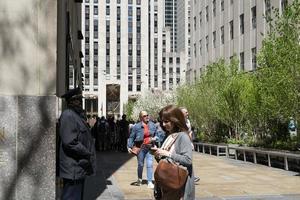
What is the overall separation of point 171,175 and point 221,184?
27.5ft

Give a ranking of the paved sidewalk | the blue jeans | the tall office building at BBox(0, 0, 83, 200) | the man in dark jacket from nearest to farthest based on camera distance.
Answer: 1. the man in dark jacket
2. the tall office building at BBox(0, 0, 83, 200)
3. the paved sidewalk
4. the blue jeans

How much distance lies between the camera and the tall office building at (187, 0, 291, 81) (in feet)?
136

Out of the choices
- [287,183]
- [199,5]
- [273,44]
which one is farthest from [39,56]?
[199,5]

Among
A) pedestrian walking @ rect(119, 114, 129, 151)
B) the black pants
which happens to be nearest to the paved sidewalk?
the black pants

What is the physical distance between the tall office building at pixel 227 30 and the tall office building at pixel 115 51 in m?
78.5

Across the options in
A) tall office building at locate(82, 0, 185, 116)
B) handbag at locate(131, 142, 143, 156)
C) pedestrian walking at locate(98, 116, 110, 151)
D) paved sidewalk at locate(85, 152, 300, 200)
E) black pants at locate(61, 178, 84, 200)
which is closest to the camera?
black pants at locate(61, 178, 84, 200)

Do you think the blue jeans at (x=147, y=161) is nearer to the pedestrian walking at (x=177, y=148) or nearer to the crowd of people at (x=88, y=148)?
the crowd of people at (x=88, y=148)

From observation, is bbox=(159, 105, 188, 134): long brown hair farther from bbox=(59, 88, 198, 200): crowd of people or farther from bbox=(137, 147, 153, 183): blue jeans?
bbox=(137, 147, 153, 183): blue jeans

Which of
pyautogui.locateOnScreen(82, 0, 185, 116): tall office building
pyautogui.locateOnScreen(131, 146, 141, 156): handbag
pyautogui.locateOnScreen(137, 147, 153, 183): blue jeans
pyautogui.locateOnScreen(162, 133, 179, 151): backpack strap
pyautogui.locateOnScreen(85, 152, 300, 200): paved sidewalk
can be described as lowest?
pyautogui.locateOnScreen(85, 152, 300, 200): paved sidewalk

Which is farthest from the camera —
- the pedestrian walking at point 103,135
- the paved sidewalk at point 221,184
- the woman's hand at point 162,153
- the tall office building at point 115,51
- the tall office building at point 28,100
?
the tall office building at point 115,51

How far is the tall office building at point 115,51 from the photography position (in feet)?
465

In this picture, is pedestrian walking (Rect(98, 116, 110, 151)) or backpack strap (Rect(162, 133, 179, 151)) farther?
pedestrian walking (Rect(98, 116, 110, 151))

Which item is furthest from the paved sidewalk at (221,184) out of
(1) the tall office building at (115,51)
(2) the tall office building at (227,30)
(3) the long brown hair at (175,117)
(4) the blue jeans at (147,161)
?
(1) the tall office building at (115,51)

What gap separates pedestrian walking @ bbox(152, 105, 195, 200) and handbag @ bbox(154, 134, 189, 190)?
5 centimetres
